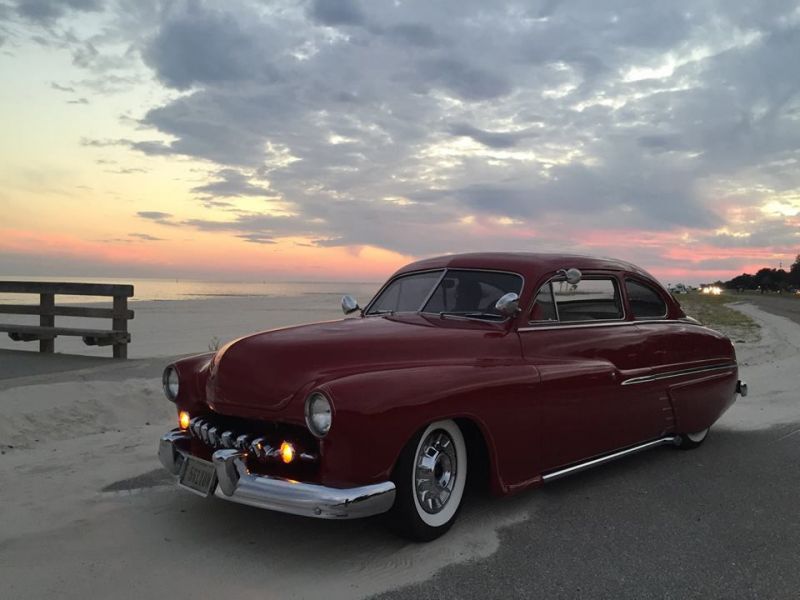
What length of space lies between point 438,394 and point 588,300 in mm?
2024

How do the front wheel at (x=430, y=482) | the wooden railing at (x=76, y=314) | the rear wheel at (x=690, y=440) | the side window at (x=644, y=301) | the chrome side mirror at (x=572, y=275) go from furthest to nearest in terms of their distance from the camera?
the wooden railing at (x=76, y=314) → the rear wheel at (x=690, y=440) → the side window at (x=644, y=301) → the chrome side mirror at (x=572, y=275) → the front wheel at (x=430, y=482)

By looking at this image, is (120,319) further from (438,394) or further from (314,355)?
(438,394)

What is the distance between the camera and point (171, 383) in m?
4.37

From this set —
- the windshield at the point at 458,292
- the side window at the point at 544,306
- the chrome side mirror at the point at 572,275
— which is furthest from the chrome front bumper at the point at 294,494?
the chrome side mirror at the point at 572,275

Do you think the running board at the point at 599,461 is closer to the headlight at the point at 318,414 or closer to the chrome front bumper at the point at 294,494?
the chrome front bumper at the point at 294,494

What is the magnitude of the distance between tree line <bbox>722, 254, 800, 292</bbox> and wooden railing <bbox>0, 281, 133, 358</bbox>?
5335 inches

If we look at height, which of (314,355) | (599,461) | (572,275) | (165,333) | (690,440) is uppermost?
(572,275)

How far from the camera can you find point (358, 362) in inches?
143

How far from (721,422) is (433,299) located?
13.2 ft

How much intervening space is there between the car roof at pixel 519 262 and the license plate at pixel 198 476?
2250mm

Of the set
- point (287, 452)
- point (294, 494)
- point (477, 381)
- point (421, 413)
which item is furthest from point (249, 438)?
point (477, 381)

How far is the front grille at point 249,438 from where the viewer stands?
11.2 feet

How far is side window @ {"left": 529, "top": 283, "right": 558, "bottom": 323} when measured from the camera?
4.53m

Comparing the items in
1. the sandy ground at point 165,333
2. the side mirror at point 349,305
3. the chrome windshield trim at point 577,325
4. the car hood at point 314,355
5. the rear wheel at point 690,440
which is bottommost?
the sandy ground at point 165,333
